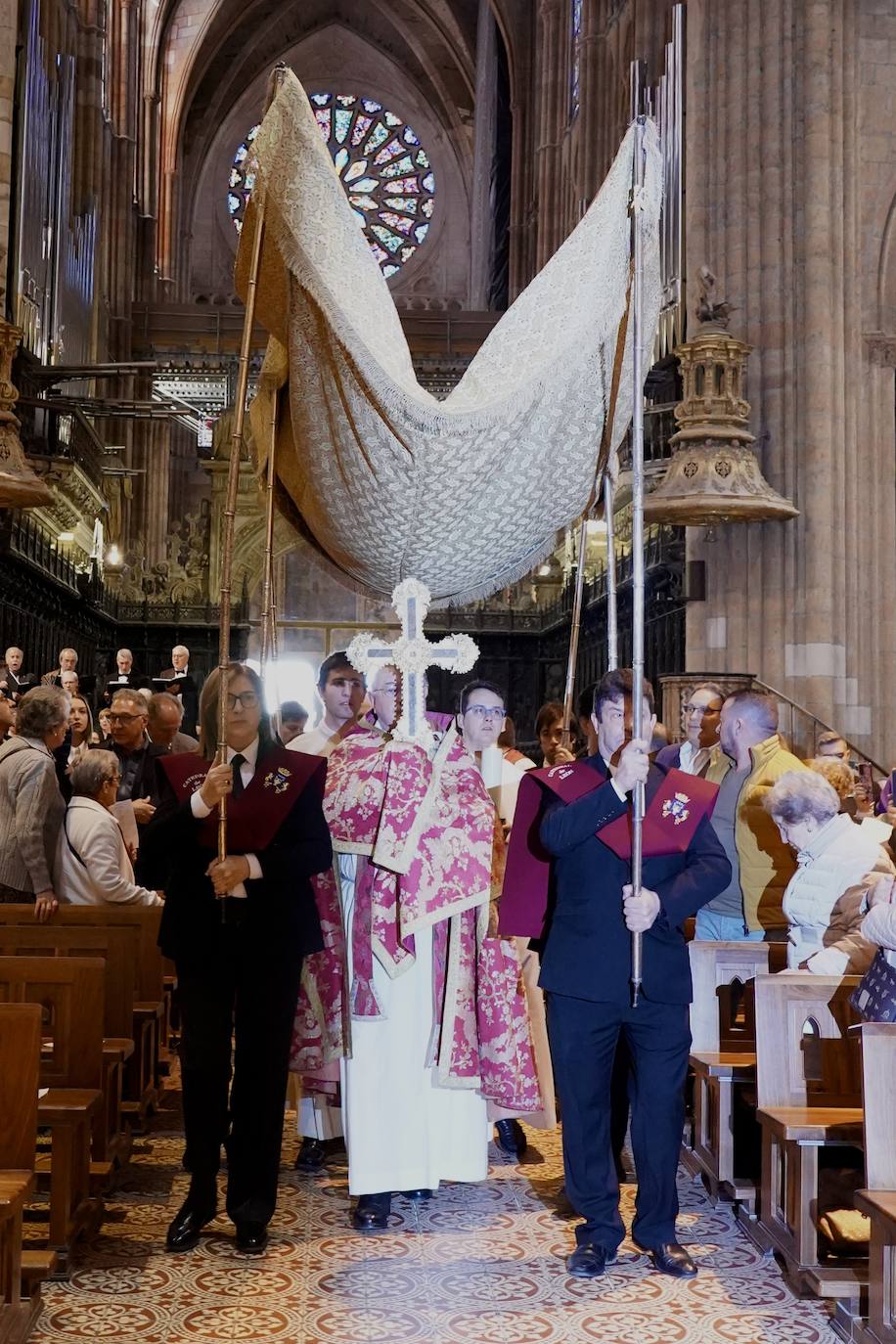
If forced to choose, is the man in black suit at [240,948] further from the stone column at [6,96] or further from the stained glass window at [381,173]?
the stained glass window at [381,173]

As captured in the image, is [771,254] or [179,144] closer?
[771,254]

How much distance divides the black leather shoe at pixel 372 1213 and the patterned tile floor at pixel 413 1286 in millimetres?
51

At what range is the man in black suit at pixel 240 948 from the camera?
430cm

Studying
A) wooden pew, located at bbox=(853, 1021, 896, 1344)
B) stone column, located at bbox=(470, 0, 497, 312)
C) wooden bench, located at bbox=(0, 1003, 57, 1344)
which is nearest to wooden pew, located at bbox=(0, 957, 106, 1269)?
wooden bench, located at bbox=(0, 1003, 57, 1344)

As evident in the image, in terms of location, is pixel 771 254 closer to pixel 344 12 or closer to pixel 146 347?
pixel 146 347

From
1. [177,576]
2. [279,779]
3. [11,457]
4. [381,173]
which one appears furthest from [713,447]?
[381,173]

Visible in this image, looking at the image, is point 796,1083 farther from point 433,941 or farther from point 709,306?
point 709,306

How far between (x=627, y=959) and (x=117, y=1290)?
5.25 ft

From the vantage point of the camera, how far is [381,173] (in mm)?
36656

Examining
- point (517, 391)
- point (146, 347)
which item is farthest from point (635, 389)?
point (146, 347)

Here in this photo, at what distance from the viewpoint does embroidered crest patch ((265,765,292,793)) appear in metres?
4.41

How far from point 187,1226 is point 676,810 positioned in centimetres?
181

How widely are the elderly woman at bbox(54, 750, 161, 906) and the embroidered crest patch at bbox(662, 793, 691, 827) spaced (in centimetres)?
258

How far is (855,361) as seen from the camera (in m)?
13.1
